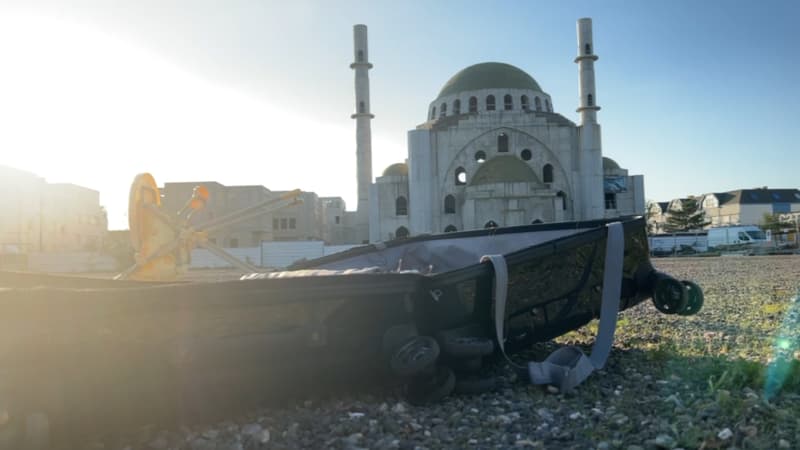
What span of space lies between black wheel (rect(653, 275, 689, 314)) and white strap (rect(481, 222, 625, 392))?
59cm

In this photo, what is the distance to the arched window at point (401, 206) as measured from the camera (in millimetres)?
52562

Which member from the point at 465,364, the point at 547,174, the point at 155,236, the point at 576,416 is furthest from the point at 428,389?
the point at 547,174

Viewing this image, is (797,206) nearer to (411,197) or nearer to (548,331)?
(411,197)

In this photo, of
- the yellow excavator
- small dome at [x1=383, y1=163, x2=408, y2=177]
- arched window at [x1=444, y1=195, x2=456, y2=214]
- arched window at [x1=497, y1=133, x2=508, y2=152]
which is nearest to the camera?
the yellow excavator

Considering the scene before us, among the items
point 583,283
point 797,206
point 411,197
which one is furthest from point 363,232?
point 797,206

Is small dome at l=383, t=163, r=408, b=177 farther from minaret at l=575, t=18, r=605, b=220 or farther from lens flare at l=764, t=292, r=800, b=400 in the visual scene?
lens flare at l=764, t=292, r=800, b=400

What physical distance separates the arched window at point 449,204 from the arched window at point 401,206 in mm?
4196

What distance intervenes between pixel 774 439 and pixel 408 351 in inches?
67.6

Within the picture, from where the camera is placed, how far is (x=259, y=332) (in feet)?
9.66

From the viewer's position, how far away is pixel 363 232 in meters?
59.2

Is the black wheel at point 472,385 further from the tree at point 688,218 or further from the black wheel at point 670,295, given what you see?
the tree at point 688,218

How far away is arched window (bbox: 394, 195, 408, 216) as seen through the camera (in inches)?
2069

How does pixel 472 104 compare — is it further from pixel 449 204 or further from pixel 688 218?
pixel 688 218

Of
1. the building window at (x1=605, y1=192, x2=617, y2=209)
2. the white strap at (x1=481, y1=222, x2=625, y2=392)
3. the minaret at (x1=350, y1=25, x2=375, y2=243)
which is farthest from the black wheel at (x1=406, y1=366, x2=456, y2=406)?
the building window at (x1=605, y1=192, x2=617, y2=209)
